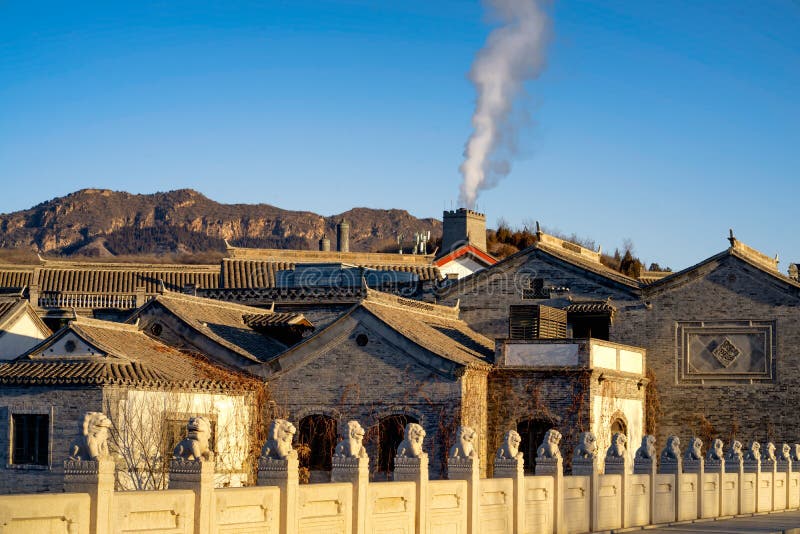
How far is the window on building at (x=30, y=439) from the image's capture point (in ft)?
109

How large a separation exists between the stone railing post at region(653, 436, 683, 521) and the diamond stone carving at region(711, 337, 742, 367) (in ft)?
31.0

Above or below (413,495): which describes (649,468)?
above

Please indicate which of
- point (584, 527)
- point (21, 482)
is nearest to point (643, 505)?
point (584, 527)

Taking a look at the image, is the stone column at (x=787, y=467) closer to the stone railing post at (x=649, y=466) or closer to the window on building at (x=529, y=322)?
the window on building at (x=529, y=322)

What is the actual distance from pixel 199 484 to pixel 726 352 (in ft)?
89.9

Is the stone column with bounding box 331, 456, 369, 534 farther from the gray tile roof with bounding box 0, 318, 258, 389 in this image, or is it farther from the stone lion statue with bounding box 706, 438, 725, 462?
the stone lion statue with bounding box 706, 438, 725, 462

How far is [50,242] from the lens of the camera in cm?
16012

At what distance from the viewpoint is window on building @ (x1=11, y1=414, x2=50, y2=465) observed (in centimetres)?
3325

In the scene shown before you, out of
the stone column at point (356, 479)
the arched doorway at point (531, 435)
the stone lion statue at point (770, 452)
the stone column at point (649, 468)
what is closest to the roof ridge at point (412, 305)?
the arched doorway at point (531, 435)

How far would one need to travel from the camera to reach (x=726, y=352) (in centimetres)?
4266

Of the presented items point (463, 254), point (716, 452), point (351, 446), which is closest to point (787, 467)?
point (716, 452)

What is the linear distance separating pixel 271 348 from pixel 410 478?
18.8 metres

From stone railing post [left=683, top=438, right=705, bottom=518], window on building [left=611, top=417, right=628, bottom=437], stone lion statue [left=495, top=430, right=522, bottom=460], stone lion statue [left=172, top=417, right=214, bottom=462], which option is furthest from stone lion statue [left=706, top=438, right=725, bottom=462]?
stone lion statue [left=172, top=417, right=214, bottom=462]

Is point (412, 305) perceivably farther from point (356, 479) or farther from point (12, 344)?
point (356, 479)
